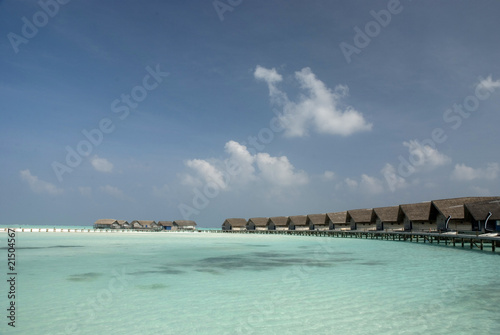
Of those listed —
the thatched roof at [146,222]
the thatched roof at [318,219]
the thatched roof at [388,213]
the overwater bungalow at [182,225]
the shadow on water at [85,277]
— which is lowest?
the overwater bungalow at [182,225]

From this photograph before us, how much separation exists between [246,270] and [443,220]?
3012 cm

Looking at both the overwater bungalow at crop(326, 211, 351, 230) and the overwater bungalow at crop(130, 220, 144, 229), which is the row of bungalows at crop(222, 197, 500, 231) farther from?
the overwater bungalow at crop(130, 220, 144, 229)

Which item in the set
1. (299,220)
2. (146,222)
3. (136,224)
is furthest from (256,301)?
(136,224)

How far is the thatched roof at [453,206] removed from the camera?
3678 cm

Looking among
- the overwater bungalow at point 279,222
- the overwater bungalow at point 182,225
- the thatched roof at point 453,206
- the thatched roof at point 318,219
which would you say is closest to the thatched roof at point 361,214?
the thatched roof at point 318,219

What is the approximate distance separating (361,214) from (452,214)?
21.2m

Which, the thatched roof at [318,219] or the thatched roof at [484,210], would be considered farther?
the thatched roof at [318,219]

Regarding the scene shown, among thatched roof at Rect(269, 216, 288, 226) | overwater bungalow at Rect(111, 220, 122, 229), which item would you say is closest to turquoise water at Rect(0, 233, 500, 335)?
thatched roof at Rect(269, 216, 288, 226)

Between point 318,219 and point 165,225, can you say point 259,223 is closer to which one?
point 318,219

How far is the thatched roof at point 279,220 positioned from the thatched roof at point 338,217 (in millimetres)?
16367

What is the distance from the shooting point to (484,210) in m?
32.7

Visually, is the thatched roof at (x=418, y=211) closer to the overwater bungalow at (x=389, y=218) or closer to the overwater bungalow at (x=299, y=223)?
the overwater bungalow at (x=389, y=218)

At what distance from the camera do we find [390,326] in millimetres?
8336

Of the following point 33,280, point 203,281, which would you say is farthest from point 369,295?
point 33,280
